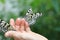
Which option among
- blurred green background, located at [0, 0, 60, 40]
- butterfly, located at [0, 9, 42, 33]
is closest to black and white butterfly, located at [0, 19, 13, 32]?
butterfly, located at [0, 9, 42, 33]

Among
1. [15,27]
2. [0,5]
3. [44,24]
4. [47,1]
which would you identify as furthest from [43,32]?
[15,27]

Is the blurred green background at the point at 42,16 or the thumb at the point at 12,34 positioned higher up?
the blurred green background at the point at 42,16

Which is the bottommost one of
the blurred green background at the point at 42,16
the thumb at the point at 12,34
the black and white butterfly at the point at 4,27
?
the thumb at the point at 12,34

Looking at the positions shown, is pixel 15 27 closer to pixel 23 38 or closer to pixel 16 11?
pixel 23 38

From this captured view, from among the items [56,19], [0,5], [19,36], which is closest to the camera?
[19,36]

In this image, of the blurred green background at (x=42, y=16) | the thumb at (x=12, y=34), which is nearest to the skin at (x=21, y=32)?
the thumb at (x=12, y=34)

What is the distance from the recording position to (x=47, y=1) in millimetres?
1874

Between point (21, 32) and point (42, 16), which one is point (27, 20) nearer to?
point (21, 32)

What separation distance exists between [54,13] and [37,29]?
19 centimetres

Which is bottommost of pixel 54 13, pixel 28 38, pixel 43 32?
pixel 28 38

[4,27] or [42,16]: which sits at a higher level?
[42,16]

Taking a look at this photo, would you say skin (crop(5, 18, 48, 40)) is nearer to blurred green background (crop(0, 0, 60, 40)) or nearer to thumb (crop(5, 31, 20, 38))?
thumb (crop(5, 31, 20, 38))

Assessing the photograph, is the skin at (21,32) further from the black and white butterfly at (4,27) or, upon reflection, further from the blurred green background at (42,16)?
the blurred green background at (42,16)

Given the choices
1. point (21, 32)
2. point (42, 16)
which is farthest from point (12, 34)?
point (42, 16)
